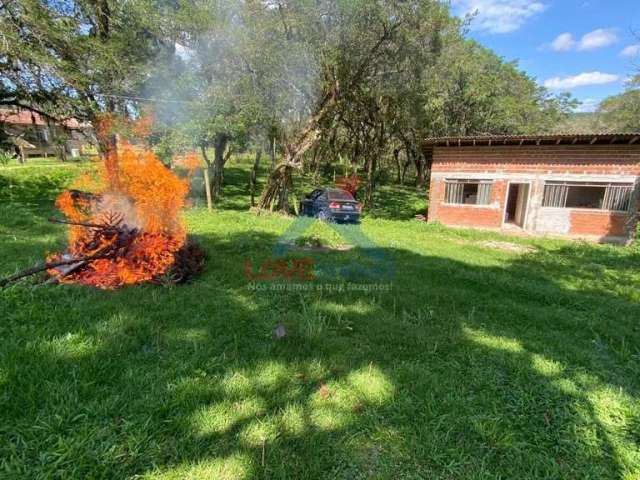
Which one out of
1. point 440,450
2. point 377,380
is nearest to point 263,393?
point 377,380

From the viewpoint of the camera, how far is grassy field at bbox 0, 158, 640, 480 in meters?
2.08

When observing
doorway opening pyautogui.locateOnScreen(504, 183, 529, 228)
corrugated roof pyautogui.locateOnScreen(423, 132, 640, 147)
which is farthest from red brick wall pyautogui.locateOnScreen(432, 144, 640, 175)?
doorway opening pyautogui.locateOnScreen(504, 183, 529, 228)

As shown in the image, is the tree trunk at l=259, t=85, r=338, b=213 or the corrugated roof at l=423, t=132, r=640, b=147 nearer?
the corrugated roof at l=423, t=132, r=640, b=147

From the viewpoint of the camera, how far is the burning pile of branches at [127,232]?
15.1 feet

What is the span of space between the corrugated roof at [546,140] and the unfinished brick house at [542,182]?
1.1 inches

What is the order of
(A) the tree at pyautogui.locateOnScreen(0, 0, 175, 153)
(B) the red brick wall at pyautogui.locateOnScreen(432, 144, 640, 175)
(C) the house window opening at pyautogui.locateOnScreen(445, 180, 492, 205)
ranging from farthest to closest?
(C) the house window opening at pyautogui.locateOnScreen(445, 180, 492, 205), (B) the red brick wall at pyautogui.locateOnScreen(432, 144, 640, 175), (A) the tree at pyautogui.locateOnScreen(0, 0, 175, 153)

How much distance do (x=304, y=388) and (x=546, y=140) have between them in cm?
1370

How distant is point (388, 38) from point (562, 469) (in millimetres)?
13133

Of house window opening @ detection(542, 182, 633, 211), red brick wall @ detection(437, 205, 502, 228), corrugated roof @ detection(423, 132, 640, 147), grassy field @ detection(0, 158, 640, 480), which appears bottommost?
red brick wall @ detection(437, 205, 502, 228)

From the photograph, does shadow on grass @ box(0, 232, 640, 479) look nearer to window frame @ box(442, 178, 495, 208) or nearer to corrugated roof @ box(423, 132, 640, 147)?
corrugated roof @ box(423, 132, 640, 147)

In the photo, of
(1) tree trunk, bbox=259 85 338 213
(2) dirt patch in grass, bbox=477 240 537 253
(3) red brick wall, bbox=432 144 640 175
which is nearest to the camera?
(2) dirt patch in grass, bbox=477 240 537 253

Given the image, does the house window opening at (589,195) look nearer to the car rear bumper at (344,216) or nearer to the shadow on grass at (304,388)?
the car rear bumper at (344,216)

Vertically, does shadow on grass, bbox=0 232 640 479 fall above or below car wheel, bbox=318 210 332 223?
above

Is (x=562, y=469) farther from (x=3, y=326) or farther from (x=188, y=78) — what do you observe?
(x=188, y=78)
